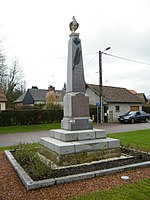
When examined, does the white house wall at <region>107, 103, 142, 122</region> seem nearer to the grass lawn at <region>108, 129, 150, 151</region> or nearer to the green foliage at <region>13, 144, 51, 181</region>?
the grass lawn at <region>108, 129, 150, 151</region>

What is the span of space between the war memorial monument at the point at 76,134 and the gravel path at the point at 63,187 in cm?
133

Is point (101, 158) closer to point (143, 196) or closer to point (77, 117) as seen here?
point (77, 117)

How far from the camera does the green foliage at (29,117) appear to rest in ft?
74.0

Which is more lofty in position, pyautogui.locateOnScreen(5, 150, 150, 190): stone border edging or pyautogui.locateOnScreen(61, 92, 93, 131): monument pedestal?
pyautogui.locateOnScreen(61, 92, 93, 131): monument pedestal

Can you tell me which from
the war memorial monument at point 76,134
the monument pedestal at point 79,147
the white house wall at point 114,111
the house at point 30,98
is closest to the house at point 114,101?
the white house wall at point 114,111

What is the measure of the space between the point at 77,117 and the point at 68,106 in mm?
532

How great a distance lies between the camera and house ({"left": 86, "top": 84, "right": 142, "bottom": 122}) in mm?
28938

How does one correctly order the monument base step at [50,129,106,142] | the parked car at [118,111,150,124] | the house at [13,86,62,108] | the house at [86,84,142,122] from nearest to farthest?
the monument base step at [50,129,106,142]
the parked car at [118,111,150,124]
the house at [86,84,142,122]
the house at [13,86,62,108]

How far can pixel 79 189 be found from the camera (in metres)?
4.82

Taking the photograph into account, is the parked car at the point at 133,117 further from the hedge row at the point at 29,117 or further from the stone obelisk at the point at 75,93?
the stone obelisk at the point at 75,93

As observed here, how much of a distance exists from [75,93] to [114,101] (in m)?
22.0

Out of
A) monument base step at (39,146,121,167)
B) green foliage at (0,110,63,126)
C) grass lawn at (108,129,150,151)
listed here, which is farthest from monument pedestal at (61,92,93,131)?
green foliage at (0,110,63,126)

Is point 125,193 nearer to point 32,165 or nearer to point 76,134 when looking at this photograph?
point 32,165

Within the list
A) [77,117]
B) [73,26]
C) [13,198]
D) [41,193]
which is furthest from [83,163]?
[73,26]
